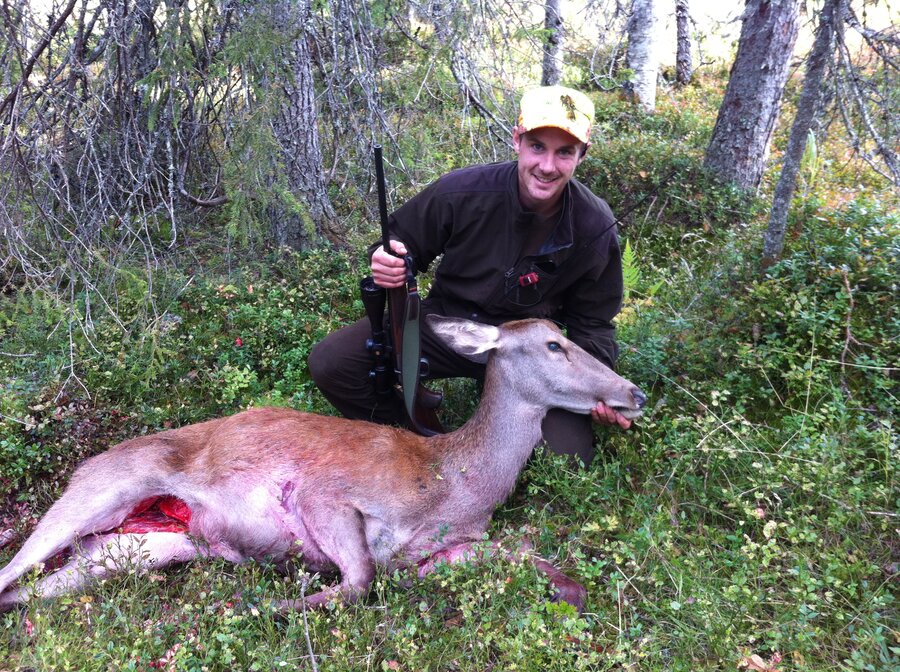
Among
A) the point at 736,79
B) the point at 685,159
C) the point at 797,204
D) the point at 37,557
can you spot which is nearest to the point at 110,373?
the point at 37,557

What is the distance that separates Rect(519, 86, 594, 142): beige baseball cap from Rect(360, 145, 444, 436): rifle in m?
0.88

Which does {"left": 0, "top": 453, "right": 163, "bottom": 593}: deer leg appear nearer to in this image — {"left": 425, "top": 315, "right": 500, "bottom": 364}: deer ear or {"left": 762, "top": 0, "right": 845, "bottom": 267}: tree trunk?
{"left": 425, "top": 315, "right": 500, "bottom": 364}: deer ear

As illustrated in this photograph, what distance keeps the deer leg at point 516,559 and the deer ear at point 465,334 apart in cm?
109

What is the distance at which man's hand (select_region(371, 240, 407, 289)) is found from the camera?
4219 millimetres

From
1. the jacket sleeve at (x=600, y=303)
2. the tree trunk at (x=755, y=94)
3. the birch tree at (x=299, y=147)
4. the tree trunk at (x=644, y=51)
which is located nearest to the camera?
the jacket sleeve at (x=600, y=303)

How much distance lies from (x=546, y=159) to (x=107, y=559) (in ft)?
10.4

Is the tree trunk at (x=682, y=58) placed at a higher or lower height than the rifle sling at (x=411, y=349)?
higher

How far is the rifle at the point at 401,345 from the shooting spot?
4293 millimetres

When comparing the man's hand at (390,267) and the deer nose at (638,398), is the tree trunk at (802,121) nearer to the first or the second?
the deer nose at (638,398)

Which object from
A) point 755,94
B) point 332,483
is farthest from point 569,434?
point 755,94

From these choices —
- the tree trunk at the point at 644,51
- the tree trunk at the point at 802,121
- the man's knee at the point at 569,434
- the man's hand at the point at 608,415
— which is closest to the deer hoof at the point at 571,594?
the man's knee at the point at 569,434

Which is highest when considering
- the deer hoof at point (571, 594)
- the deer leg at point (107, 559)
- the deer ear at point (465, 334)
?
the deer ear at point (465, 334)

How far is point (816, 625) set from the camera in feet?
9.74

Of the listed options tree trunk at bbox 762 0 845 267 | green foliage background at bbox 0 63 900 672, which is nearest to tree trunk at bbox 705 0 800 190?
green foliage background at bbox 0 63 900 672
